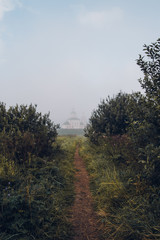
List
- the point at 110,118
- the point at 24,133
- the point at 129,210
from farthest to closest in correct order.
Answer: the point at 110,118
the point at 24,133
the point at 129,210

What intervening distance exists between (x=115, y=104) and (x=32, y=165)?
6690 millimetres

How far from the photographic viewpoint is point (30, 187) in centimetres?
487

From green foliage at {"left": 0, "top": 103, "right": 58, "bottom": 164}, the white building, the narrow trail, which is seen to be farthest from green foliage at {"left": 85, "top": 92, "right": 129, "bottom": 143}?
the white building

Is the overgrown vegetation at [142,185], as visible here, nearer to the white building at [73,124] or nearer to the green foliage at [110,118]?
the green foliage at [110,118]

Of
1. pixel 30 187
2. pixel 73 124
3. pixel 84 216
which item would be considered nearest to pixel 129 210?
pixel 84 216

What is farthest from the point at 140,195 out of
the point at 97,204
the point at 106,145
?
the point at 106,145

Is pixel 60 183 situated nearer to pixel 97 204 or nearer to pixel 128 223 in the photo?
pixel 97 204

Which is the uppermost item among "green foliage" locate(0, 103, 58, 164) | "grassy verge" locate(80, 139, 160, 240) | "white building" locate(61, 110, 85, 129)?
"white building" locate(61, 110, 85, 129)

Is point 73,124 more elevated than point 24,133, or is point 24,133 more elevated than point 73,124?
point 73,124

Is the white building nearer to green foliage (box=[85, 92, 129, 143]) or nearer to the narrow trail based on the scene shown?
green foliage (box=[85, 92, 129, 143])

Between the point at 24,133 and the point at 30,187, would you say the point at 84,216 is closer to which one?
the point at 30,187

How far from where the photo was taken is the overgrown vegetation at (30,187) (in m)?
3.65

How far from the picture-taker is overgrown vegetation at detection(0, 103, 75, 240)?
3652 mm

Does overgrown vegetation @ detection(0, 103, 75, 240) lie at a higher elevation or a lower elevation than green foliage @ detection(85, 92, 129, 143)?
lower
